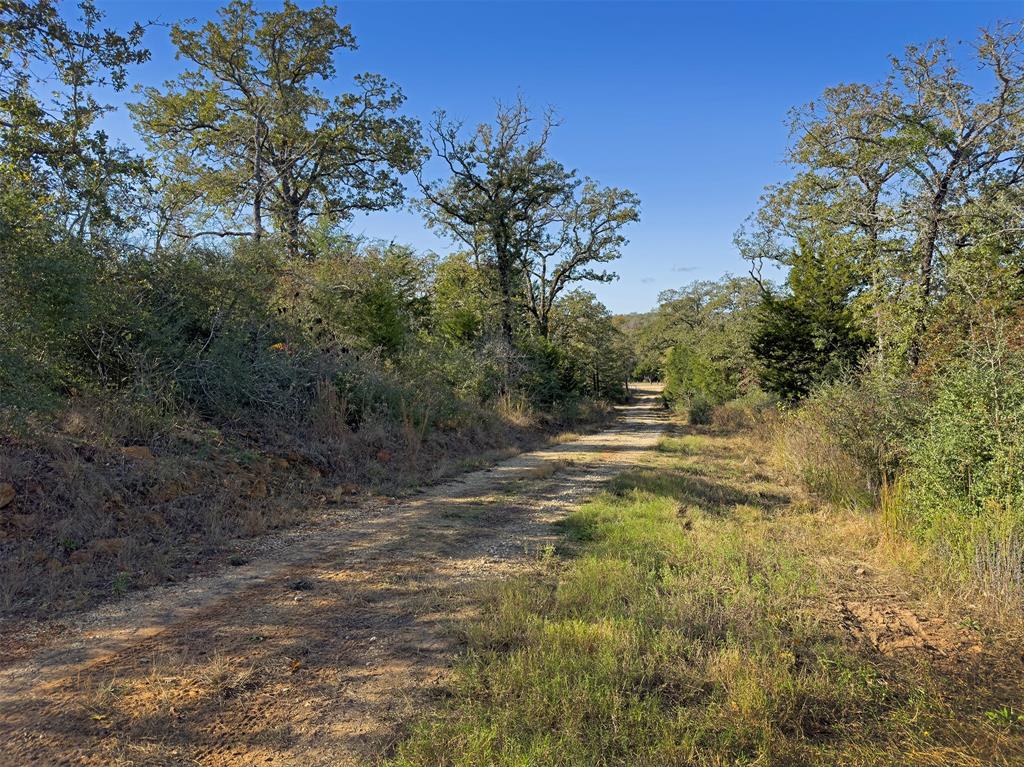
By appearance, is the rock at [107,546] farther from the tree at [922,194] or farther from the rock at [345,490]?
the tree at [922,194]

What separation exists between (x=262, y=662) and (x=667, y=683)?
8.97 feet

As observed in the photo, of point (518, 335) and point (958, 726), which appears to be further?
point (518, 335)

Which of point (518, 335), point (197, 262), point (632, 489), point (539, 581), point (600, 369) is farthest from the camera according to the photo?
point (600, 369)

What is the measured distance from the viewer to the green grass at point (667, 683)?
2.79 metres

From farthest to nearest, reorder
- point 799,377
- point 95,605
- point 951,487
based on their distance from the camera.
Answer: point 799,377 → point 951,487 → point 95,605

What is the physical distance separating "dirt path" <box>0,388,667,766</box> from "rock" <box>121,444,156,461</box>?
244 centimetres

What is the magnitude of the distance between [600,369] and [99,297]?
124 ft

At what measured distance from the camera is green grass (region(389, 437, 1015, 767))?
2793 millimetres

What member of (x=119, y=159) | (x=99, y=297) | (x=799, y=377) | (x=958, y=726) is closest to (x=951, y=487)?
(x=958, y=726)

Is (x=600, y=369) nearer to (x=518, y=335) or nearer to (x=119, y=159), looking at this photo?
(x=518, y=335)

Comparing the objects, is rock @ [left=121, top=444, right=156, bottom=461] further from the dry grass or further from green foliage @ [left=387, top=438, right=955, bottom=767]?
green foliage @ [left=387, top=438, right=955, bottom=767]

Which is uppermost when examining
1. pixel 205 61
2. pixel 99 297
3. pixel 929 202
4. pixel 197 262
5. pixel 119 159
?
pixel 205 61

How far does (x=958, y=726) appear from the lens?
9.92 ft

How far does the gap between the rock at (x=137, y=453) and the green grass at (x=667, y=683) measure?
538cm
